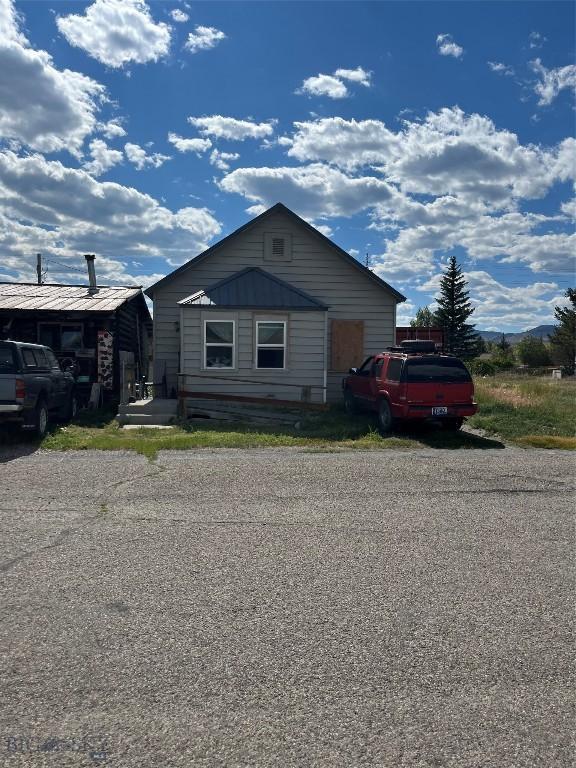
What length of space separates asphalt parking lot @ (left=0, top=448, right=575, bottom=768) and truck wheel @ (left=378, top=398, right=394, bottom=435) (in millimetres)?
5594

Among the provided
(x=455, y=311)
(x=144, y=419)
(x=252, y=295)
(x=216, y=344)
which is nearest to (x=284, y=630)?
(x=144, y=419)

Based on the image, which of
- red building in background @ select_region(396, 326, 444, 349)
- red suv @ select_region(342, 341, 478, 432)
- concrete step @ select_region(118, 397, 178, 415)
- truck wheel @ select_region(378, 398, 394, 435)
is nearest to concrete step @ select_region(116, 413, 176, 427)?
concrete step @ select_region(118, 397, 178, 415)

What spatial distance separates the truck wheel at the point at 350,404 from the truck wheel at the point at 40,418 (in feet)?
25.0

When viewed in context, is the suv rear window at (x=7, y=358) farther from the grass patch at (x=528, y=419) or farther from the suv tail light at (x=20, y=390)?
the grass patch at (x=528, y=419)

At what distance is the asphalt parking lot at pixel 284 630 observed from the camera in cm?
281

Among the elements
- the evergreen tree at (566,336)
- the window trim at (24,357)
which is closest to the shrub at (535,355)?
the evergreen tree at (566,336)

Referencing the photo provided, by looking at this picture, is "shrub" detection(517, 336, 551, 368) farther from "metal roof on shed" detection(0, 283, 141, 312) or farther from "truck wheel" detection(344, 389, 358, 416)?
"metal roof on shed" detection(0, 283, 141, 312)

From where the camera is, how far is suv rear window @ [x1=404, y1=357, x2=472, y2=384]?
1248 cm

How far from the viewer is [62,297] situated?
1888 cm

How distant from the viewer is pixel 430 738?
9.27 ft

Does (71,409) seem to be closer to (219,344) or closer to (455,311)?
(219,344)

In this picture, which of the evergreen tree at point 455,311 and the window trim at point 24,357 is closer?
the window trim at point 24,357

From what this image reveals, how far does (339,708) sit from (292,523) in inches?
129

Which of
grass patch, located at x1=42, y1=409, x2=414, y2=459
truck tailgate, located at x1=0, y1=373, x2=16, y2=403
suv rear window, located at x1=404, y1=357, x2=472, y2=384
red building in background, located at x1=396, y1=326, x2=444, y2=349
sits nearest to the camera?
truck tailgate, located at x1=0, y1=373, x2=16, y2=403
